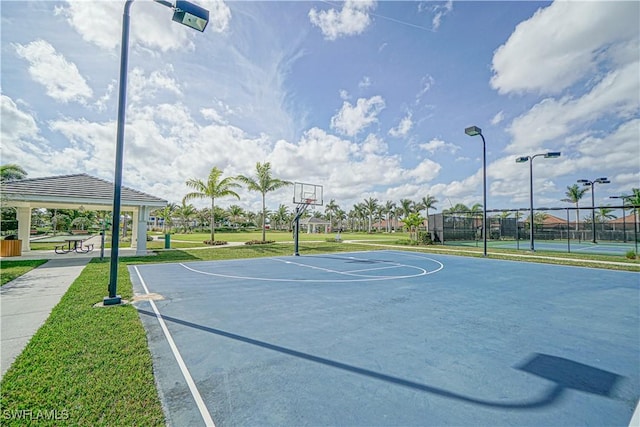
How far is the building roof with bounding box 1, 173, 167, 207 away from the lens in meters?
14.1

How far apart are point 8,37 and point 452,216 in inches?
1177

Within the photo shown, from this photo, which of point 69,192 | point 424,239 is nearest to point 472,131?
point 424,239

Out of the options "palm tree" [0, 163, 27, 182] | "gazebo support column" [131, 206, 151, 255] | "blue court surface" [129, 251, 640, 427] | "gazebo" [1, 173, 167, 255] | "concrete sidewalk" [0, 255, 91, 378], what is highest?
"palm tree" [0, 163, 27, 182]

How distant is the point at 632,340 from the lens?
4.73 meters

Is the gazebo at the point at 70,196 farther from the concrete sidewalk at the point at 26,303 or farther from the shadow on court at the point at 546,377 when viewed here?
the shadow on court at the point at 546,377

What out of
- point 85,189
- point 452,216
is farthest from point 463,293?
point 452,216

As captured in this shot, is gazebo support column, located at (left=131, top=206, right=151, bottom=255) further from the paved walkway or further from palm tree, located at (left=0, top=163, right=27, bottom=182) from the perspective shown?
palm tree, located at (left=0, top=163, right=27, bottom=182)

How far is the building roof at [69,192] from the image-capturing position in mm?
14103

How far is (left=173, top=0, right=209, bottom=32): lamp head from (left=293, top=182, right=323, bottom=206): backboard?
14648 millimetres

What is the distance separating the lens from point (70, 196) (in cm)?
1504

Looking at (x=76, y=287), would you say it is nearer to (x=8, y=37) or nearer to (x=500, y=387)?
(x=8, y=37)

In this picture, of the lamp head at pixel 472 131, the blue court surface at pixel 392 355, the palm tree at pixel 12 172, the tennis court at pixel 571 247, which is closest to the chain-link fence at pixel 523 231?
the tennis court at pixel 571 247

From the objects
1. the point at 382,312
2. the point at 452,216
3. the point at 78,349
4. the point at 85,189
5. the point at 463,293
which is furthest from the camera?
the point at 452,216


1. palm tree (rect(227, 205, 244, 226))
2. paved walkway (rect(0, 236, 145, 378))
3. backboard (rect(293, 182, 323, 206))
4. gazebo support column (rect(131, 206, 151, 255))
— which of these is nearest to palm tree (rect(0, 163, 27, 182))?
gazebo support column (rect(131, 206, 151, 255))
